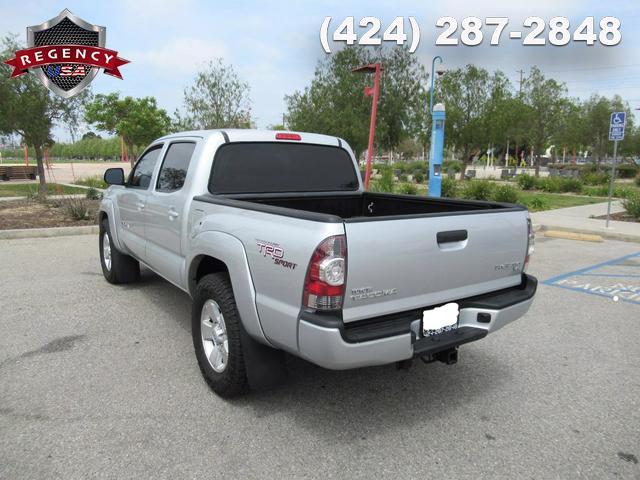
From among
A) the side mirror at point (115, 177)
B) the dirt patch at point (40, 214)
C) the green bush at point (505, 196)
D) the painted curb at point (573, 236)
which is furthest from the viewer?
the green bush at point (505, 196)

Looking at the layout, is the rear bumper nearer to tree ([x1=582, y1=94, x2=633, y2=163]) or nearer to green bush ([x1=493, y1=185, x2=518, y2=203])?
green bush ([x1=493, y1=185, x2=518, y2=203])

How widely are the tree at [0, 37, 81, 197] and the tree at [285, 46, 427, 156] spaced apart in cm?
1141

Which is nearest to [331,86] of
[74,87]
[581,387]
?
[74,87]

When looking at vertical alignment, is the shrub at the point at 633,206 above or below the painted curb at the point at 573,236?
above

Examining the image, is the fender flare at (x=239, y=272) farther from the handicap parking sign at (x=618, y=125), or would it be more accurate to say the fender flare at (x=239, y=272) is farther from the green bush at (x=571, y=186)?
the green bush at (x=571, y=186)

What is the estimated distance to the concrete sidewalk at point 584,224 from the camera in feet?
36.3

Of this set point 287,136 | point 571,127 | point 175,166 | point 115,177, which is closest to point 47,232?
point 115,177

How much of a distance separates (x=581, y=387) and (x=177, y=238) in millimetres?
3356

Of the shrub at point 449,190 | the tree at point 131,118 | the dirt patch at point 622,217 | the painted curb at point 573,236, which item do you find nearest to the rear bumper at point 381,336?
the painted curb at point 573,236

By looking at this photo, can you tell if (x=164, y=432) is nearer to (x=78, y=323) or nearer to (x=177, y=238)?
(x=177, y=238)

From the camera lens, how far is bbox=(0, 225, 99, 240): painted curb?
9789mm

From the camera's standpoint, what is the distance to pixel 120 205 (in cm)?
571

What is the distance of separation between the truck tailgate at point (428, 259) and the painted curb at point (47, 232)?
30.2 feet

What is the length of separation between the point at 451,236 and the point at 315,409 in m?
1.46
